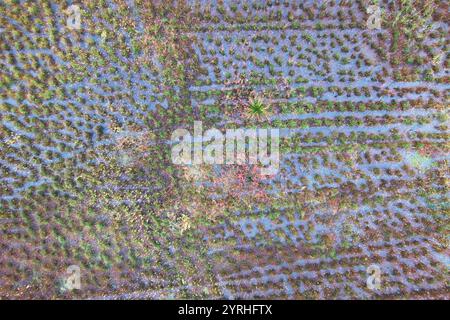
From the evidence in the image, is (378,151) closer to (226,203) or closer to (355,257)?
(355,257)

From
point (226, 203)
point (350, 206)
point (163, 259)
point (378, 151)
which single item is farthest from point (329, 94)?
point (163, 259)

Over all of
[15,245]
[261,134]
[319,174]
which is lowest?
[15,245]

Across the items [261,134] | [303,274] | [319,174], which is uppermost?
[261,134]

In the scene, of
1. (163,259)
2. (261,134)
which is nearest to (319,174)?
(261,134)

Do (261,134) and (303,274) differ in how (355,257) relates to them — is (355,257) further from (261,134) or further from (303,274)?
(261,134)

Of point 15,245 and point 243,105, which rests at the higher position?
point 243,105
